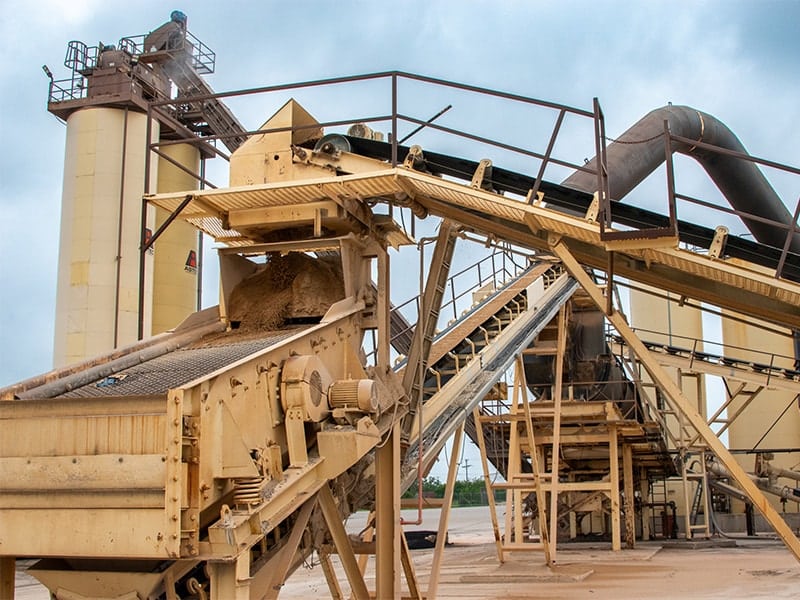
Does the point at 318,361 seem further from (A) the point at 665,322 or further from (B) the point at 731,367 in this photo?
(A) the point at 665,322

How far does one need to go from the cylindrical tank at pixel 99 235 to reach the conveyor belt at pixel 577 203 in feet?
44.9

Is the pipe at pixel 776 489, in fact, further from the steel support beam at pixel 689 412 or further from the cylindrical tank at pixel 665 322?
the steel support beam at pixel 689 412

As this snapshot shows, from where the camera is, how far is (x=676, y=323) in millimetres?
39125

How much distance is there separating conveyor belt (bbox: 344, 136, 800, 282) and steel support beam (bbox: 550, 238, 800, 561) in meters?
0.57

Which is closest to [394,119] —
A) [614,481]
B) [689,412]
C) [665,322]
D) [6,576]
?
[689,412]

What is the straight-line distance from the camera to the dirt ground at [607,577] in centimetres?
1384

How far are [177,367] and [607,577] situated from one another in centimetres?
1095

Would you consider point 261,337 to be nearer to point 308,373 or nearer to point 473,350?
point 308,373

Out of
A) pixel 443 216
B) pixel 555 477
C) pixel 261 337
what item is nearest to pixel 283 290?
pixel 261 337

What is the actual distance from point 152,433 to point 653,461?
28007 mm

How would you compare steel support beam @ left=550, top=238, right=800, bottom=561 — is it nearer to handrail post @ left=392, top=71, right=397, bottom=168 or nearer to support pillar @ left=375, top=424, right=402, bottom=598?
handrail post @ left=392, top=71, right=397, bottom=168

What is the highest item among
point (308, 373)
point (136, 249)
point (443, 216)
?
point (136, 249)

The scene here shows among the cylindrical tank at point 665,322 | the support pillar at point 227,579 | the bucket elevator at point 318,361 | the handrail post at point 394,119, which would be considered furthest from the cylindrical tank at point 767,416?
the support pillar at point 227,579

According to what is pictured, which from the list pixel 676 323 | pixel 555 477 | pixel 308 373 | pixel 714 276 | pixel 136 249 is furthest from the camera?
pixel 676 323
